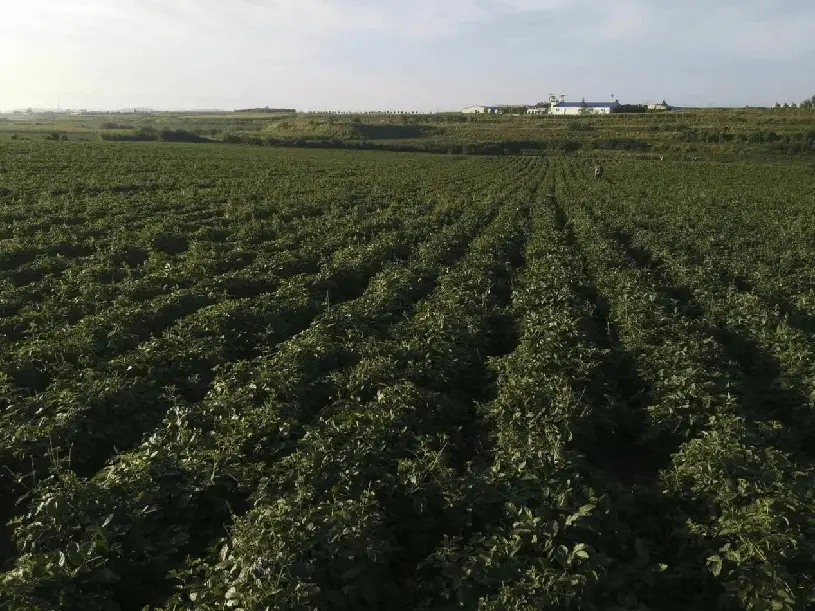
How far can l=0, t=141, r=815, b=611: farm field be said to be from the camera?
4.87 m

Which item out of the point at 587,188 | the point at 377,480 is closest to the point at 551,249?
the point at 377,480

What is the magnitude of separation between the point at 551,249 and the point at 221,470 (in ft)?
47.9

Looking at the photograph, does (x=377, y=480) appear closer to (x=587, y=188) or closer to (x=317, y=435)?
(x=317, y=435)

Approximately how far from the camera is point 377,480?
6.02 metres

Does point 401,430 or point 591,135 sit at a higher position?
point 591,135

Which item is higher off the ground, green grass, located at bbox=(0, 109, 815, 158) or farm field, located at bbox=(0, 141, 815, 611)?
green grass, located at bbox=(0, 109, 815, 158)

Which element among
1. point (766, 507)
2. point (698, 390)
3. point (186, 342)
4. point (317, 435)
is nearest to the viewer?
point (766, 507)

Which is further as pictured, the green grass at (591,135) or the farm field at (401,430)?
the green grass at (591,135)

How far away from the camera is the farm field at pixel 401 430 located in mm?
4867

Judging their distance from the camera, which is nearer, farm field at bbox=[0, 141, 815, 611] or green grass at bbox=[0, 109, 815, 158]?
farm field at bbox=[0, 141, 815, 611]

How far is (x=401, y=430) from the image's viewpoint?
6895 mm

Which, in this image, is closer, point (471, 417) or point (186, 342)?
point (471, 417)

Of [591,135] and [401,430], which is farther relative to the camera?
[591,135]

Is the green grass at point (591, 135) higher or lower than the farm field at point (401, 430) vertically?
higher
